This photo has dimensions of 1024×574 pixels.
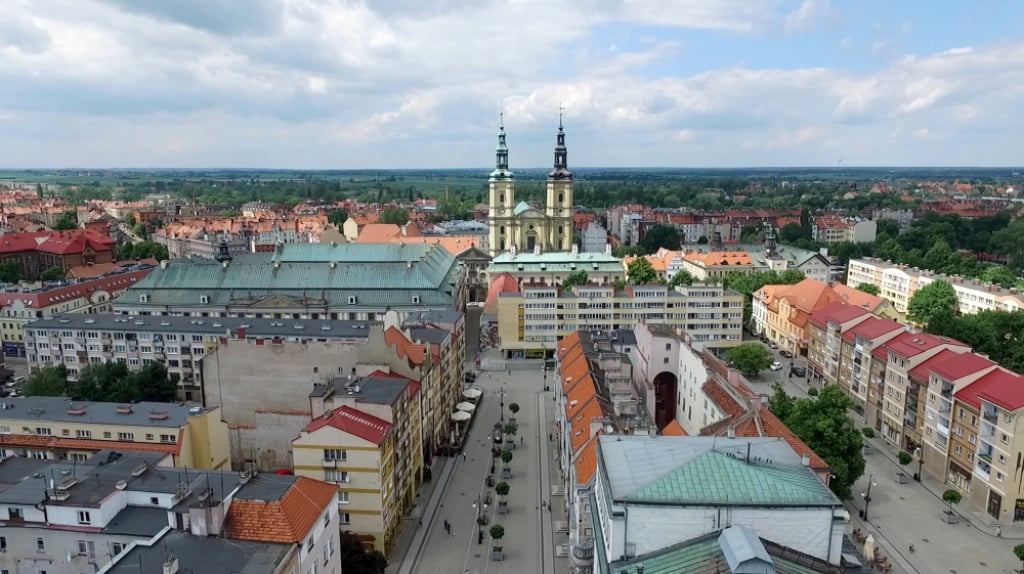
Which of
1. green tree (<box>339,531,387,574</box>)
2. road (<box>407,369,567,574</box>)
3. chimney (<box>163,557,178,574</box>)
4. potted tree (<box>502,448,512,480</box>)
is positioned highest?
chimney (<box>163,557,178,574</box>)

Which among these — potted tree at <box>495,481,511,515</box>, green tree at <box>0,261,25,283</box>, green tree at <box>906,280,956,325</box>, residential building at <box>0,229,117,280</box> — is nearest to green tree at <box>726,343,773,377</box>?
green tree at <box>906,280,956,325</box>

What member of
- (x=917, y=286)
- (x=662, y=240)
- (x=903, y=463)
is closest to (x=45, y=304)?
(x=903, y=463)

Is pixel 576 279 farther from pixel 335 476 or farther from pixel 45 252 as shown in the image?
pixel 45 252

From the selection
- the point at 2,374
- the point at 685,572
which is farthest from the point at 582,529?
the point at 2,374

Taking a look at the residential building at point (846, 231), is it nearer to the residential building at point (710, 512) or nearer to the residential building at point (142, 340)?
the residential building at point (142, 340)

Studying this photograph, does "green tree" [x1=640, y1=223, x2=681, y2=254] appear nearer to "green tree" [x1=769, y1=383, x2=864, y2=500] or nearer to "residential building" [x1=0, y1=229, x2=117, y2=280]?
"residential building" [x1=0, y1=229, x2=117, y2=280]

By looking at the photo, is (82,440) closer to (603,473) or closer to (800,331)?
(603,473)

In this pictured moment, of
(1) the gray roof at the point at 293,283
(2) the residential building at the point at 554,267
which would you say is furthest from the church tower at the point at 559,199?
(1) the gray roof at the point at 293,283
